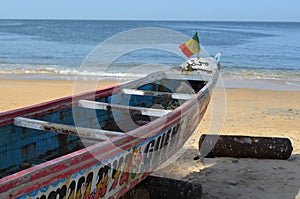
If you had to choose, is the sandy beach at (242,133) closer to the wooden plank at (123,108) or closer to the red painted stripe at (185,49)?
the wooden plank at (123,108)

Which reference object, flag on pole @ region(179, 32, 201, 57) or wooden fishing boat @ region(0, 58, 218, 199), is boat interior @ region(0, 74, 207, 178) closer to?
wooden fishing boat @ region(0, 58, 218, 199)

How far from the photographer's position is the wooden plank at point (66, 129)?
412 centimetres

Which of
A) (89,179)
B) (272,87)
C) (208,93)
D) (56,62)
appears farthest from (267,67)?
(89,179)

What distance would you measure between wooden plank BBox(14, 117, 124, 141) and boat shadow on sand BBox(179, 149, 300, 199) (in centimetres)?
201

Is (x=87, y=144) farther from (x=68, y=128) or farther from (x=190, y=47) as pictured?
(x=190, y=47)

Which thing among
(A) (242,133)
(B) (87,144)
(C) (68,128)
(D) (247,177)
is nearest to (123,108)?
(B) (87,144)

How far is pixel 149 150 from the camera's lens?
4461 millimetres

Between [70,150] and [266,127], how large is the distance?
550cm

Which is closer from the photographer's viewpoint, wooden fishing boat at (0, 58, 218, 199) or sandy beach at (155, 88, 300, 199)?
wooden fishing boat at (0, 58, 218, 199)

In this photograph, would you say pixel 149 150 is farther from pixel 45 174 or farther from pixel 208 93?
pixel 208 93

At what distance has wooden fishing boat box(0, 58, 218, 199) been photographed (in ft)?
9.99

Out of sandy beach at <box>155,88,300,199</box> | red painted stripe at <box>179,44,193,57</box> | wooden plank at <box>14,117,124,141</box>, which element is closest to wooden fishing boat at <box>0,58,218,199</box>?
wooden plank at <box>14,117,124,141</box>

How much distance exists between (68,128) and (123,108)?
3.81 ft

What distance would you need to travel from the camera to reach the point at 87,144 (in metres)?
4.87
